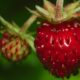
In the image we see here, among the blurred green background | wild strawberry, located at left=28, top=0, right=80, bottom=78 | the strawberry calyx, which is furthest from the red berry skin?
the blurred green background

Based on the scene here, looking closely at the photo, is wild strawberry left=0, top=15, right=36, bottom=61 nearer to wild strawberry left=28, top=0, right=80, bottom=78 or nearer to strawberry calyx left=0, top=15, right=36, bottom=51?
strawberry calyx left=0, top=15, right=36, bottom=51

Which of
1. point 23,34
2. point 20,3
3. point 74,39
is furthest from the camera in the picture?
point 20,3

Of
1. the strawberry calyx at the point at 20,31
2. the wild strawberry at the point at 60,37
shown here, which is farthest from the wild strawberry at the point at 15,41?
the wild strawberry at the point at 60,37

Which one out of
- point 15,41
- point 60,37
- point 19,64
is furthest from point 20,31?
point 19,64

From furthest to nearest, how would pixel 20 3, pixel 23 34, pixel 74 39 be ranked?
pixel 20 3 → pixel 23 34 → pixel 74 39

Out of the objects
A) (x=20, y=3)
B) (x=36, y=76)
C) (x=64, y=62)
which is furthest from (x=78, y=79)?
(x=64, y=62)

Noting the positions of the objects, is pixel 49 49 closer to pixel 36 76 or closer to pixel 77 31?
pixel 77 31

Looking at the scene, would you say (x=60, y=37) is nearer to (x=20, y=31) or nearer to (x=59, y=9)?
(x=59, y=9)
